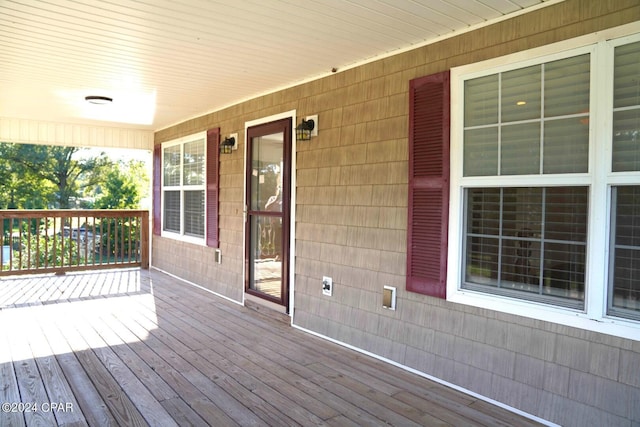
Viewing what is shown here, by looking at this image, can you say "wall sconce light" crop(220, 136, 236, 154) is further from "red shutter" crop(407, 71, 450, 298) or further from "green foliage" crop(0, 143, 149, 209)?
"green foliage" crop(0, 143, 149, 209)

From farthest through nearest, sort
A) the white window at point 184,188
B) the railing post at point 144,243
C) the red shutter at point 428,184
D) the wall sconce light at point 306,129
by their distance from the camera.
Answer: the railing post at point 144,243, the white window at point 184,188, the wall sconce light at point 306,129, the red shutter at point 428,184

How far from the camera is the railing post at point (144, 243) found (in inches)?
313

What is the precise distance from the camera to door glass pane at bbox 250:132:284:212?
476 cm

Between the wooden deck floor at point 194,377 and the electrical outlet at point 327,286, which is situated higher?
the electrical outlet at point 327,286

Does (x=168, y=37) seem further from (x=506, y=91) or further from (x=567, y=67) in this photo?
(x=567, y=67)

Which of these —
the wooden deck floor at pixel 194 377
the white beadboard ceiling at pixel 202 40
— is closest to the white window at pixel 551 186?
the white beadboard ceiling at pixel 202 40

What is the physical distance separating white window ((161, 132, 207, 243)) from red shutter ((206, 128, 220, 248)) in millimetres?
224

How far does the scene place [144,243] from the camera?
799cm

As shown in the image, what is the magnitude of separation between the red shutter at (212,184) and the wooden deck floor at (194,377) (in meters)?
1.30

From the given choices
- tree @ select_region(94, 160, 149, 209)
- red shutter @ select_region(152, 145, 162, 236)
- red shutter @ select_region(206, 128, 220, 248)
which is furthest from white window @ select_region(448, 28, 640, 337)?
tree @ select_region(94, 160, 149, 209)

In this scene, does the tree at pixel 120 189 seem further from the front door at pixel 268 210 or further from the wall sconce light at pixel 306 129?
the wall sconce light at pixel 306 129

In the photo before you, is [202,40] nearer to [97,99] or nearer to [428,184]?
[428,184]

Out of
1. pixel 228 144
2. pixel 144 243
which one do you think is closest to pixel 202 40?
pixel 228 144

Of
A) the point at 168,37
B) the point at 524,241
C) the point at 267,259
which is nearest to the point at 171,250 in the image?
the point at 267,259
